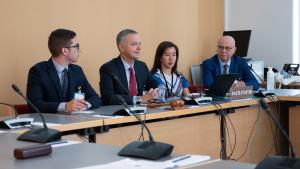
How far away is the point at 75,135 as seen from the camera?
2908mm

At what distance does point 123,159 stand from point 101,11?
148 inches

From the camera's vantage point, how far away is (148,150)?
1783mm

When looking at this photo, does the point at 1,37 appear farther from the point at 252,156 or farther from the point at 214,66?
the point at 252,156

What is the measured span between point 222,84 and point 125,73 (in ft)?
2.66

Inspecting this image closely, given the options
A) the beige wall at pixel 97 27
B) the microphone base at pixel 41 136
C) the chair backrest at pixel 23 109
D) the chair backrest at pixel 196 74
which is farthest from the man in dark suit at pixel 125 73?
the chair backrest at pixel 196 74

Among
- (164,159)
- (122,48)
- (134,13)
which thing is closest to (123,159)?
(164,159)

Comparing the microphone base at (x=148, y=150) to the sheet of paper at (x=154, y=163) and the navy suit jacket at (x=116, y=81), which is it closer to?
the sheet of paper at (x=154, y=163)

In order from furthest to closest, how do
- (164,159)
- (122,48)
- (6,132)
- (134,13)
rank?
(134,13) < (122,48) < (6,132) < (164,159)

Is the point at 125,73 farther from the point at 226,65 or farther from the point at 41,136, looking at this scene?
the point at 41,136

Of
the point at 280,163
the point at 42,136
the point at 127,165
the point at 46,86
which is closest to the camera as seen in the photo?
the point at 280,163

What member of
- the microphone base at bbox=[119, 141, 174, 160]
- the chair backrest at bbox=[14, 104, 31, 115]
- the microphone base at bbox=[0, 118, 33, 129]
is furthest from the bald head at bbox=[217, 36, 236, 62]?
the microphone base at bbox=[119, 141, 174, 160]

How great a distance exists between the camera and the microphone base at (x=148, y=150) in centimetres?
175

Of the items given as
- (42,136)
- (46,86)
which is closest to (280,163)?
(42,136)

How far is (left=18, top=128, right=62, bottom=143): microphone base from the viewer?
2188mm
